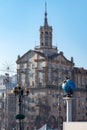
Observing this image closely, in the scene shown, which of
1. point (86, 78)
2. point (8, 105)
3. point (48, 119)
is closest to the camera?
point (48, 119)

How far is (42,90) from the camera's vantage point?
79.4 meters

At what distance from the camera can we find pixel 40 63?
81.8 m

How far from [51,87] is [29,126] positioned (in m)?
8.31

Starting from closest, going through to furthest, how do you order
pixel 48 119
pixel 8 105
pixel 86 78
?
1. pixel 48 119
2. pixel 8 105
3. pixel 86 78

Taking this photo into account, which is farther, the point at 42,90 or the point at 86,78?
the point at 86,78

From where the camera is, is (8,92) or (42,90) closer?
(42,90)

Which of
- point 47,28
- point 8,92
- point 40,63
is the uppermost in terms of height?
point 47,28

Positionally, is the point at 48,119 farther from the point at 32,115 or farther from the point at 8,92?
the point at 8,92

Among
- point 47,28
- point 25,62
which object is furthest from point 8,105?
point 47,28

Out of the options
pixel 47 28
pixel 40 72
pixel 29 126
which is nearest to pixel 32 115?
pixel 29 126

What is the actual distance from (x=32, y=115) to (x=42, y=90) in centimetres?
500

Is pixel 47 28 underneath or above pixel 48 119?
above

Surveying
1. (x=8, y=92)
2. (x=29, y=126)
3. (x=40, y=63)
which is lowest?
(x=29, y=126)

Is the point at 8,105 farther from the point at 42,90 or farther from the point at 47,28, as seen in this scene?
the point at 47,28
